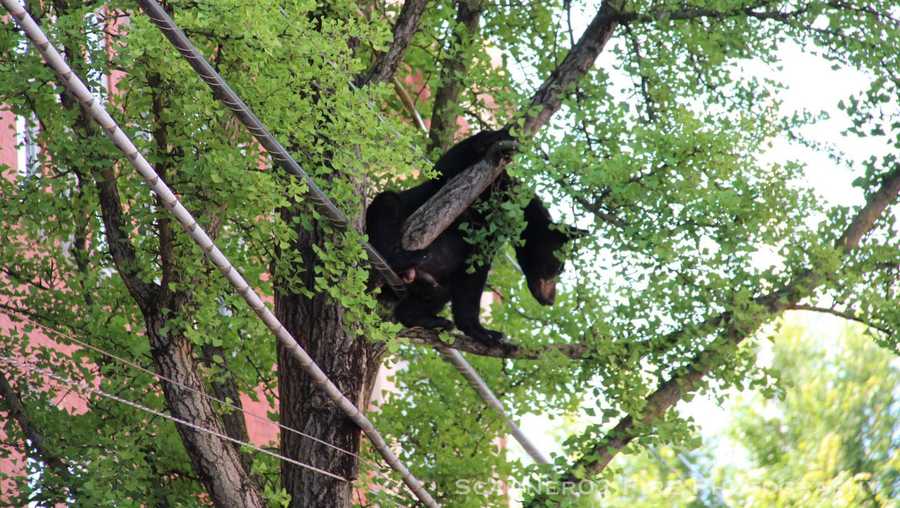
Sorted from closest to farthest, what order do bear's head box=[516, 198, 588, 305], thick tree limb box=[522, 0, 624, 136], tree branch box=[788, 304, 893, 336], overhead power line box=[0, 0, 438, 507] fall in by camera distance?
1. overhead power line box=[0, 0, 438, 507]
2. thick tree limb box=[522, 0, 624, 136]
3. tree branch box=[788, 304, 893, 336]
4. bear's head box=[516, 198, 588, 305]

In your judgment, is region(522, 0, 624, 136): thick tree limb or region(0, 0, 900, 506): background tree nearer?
region(0, 0, 900, 506): background tree

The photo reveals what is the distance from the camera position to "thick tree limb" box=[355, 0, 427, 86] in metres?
8.95

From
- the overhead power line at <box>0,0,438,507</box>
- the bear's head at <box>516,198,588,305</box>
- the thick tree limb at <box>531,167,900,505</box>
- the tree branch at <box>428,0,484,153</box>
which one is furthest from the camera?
the tree branch at <box>428,0,484,153</box>

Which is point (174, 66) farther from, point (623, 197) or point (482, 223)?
point (623, 197)

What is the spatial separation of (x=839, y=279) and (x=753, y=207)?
27.3 inches

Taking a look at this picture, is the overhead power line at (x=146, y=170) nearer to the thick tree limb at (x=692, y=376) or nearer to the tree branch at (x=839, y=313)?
the thick tree limb at (x=692, y=376)

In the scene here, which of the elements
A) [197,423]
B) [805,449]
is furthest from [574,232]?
[805,449]

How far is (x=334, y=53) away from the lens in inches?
285

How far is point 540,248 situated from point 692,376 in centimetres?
127

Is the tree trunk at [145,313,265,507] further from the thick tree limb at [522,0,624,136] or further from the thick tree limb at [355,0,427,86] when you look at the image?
the thick tree limb at [522,0,624,136]

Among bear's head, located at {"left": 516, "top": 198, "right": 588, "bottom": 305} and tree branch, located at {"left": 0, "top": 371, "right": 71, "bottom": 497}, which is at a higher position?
bear's head, located at {"left": 516, "top": 198, "right": 588, "bottom": 305}

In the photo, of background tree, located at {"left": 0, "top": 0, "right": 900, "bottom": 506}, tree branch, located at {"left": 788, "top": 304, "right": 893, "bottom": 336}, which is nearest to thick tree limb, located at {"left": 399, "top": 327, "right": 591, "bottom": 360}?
background tree, located at {"left": 0, "top": 0, "right": 900, "bottom": 506}

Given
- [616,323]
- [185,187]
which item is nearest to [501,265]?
[616,323]

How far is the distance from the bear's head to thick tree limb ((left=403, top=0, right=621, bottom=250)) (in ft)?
2.00
